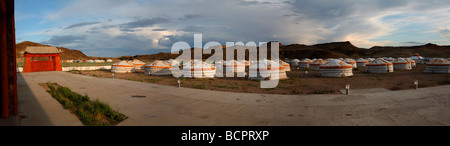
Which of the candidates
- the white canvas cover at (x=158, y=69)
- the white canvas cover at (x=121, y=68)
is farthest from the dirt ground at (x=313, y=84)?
the white canvas cover at (x=121, y=68)

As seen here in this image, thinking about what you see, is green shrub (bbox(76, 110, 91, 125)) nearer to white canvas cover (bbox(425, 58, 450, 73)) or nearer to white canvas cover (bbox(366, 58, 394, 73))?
white canvas cover (bbox(366, 58, 394, 73))

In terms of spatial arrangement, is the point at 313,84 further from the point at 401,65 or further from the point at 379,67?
the point at 401,65

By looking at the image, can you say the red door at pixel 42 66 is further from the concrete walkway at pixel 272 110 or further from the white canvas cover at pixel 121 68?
the concrete walkway at pixel 272 110

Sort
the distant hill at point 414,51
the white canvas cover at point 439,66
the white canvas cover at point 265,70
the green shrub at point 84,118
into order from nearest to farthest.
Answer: the green shrub at point 84,118
the white canvas cover at point 265,70
the white canvas cover at point 439,66
the distant hill at point 414,51

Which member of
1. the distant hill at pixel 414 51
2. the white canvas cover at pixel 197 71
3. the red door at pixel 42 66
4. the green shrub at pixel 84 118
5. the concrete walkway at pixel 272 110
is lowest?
the concrete walkway at pixel 272 110

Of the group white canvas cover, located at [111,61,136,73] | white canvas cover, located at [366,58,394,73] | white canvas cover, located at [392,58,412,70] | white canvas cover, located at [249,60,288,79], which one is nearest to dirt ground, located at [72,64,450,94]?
white canvas cover, located at [249,60,288,79]

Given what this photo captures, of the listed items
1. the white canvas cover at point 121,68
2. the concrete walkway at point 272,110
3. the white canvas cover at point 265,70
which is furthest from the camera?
the white canvas cover at point 121,68

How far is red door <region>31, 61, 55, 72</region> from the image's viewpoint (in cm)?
2741

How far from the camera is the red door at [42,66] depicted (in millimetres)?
27406

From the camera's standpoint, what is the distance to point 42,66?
28.2m

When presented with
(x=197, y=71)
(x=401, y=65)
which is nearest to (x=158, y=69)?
(x=197, y=71)
